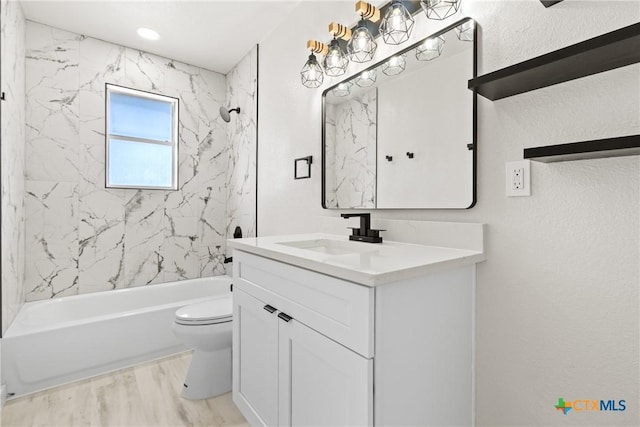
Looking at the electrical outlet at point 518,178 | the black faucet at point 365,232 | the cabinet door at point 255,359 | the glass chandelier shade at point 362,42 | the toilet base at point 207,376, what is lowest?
the toilet base at point 207,376

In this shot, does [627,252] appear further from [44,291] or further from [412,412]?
[44,291]

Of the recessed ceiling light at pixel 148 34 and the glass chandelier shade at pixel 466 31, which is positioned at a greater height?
the recessed ceiling light at pixel 148 34

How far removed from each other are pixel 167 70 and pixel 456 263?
3.15 metres

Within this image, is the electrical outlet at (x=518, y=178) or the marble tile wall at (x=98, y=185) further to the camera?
the marble tile wall at (x=98, y=185)

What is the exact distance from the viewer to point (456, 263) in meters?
1.10

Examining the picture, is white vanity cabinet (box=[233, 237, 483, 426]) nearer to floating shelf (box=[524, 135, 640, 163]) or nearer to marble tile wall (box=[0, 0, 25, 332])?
floating shelf (box=[524, 135, 640, 163])

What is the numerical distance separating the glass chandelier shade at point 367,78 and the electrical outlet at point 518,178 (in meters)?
0.82

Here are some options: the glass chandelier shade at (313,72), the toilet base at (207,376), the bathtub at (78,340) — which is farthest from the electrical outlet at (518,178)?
the bathtub at (78,340)

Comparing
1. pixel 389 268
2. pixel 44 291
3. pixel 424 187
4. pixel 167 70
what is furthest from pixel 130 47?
pixel 389 268

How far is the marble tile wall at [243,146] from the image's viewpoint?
2863 millimetres

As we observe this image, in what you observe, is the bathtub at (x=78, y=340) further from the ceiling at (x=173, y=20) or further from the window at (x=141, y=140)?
the ceiling at (x=173, y=20)

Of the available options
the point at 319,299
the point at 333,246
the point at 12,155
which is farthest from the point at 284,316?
the point at 12,155

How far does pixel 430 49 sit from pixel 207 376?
209 cm

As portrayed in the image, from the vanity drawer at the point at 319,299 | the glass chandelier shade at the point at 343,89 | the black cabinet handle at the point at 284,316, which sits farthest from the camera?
the glass chandelier shade at the point at 343,89
